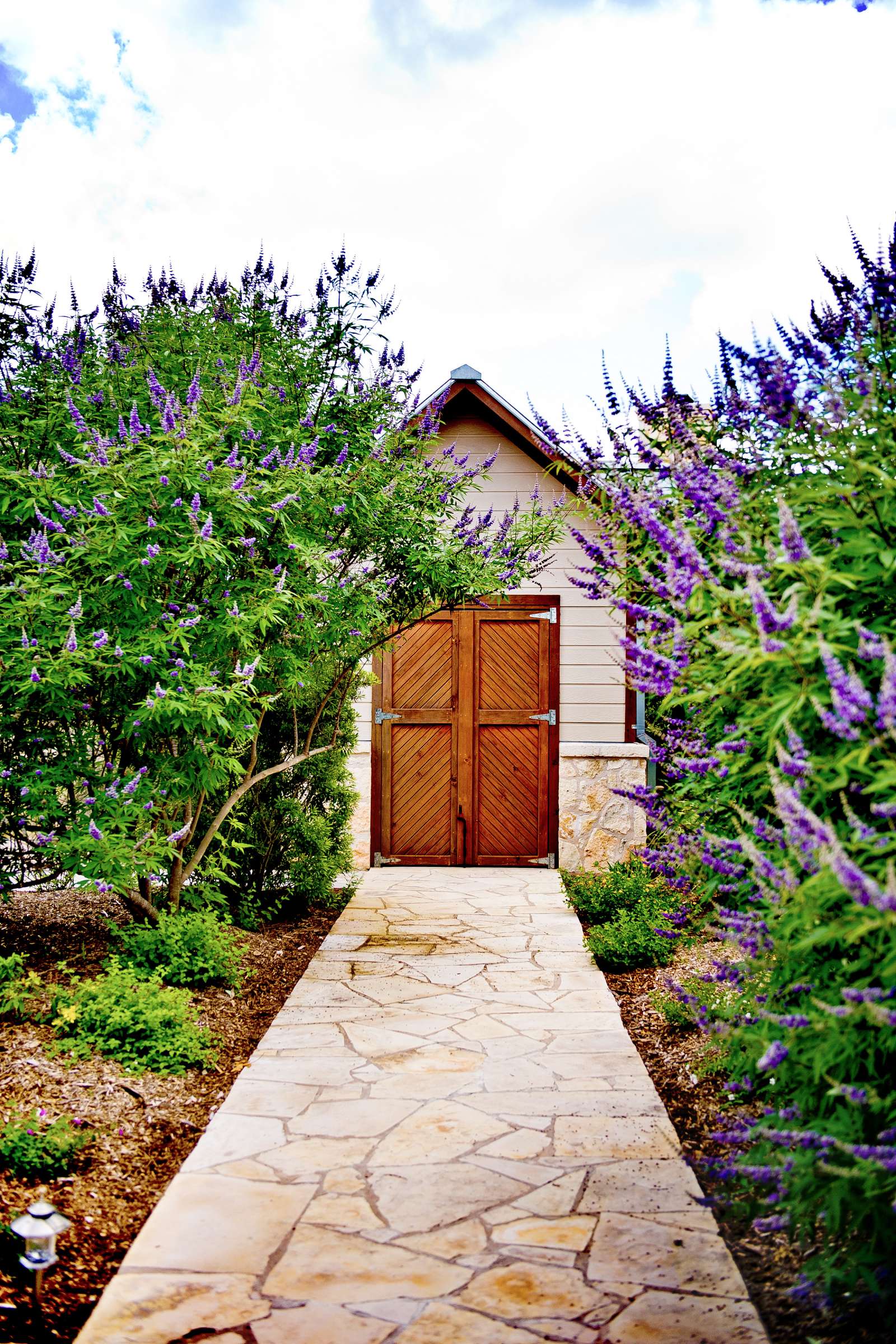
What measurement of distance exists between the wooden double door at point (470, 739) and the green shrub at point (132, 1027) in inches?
220

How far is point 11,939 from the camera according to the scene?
20.2 ft

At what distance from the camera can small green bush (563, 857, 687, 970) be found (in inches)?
250

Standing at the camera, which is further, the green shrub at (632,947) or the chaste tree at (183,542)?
the green shrub at (632,947)

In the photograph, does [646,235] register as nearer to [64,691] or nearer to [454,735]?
[454,735]

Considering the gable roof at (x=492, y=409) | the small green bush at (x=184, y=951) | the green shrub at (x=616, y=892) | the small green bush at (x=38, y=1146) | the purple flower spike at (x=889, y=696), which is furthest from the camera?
the gable roof at (x=492, y=409)

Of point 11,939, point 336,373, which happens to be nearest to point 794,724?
point 336,373

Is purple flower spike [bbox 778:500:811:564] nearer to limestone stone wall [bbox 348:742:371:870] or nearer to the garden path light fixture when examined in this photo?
the garden path light fixture

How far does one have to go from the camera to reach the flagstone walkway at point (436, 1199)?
2625mm

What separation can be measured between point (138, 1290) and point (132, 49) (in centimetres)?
1022

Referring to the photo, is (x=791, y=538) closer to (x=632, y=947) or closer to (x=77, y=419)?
(x=77, y=419)

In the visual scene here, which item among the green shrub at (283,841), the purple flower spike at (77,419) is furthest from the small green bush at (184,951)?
the purple flower spike at (77,419)

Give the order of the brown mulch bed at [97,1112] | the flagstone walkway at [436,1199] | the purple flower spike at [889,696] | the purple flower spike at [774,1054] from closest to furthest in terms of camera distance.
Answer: the purple flower spike at [889,696]
the purple flower spike at [774,1054]
the flagstone walkway at [436,1199]
the brown mulch bed at [97,1112]

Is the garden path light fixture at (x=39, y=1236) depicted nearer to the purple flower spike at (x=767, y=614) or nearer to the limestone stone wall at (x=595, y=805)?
the purple flower spike at (x=767, y=614)

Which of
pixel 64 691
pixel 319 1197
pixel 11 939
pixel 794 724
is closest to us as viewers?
pixel 794 724
